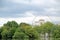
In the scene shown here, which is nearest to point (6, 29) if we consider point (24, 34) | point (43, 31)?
point (24, 34)

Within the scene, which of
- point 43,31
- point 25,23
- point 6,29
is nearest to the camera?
point 6,29

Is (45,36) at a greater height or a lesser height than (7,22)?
lesser

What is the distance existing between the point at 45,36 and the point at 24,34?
15.1 m

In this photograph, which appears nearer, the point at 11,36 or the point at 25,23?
the point at 11,36

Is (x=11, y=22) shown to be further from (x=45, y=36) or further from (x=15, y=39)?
(x=15, y=39)

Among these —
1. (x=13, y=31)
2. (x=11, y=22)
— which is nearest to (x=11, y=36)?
(x=13, y=31)

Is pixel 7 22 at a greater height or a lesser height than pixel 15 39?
greater

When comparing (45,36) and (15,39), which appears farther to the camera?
(45,36)

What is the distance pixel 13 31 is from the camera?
55812mm

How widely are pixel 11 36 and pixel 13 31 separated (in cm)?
133

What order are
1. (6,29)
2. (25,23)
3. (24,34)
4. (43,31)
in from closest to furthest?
(24,34)
(6,29)
(43,31)
(25,23)

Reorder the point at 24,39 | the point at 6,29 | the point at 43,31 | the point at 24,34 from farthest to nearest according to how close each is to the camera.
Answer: the point at 43,31, the point at 6,29, the point at 24,34, the point at 24,39

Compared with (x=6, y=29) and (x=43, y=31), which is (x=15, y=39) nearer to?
(x=6, y=29)

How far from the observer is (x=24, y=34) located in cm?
5372
